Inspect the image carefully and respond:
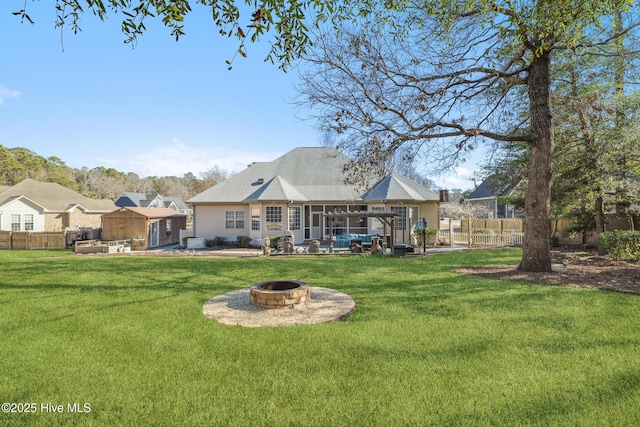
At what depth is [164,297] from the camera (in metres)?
7.19

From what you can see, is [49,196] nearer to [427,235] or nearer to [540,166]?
[427,235]

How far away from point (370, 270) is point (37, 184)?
34.8 meters

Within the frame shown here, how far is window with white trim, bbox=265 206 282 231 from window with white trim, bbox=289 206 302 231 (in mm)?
707

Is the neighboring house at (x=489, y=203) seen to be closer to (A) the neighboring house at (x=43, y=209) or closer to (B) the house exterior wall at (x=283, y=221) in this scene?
(B) the house exterior wall at (x=283, y=221)

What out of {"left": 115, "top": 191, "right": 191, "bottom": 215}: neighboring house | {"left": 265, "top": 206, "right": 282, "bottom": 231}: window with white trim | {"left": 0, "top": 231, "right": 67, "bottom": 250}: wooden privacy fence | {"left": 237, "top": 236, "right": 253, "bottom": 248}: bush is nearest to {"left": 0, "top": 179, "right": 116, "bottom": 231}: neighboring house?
{"left": 0, "top": 231, "right": 67, "bottom": 250}: wooden privacy fence

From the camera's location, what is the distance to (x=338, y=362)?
Result: 3967 millimetres

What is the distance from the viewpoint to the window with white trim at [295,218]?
818 inches

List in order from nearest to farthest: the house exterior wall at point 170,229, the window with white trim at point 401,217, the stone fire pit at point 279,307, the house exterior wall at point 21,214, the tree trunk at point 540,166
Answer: the stone fire pit at point 279,307
the tree trunk at point 540,166
the window with white trim at point 401,217
the house exterior wall at point 170,229
the house exterior wall at point 21,214

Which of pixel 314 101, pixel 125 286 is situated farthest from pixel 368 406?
pixel 314 101

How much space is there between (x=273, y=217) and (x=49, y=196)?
A: 23.7 m

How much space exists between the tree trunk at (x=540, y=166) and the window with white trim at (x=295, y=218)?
1362cm

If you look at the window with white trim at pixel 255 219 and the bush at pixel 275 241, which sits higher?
the window with white trim at pixel 255 219

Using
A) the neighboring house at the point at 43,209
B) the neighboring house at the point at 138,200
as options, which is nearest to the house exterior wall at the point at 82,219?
the neighboring house at the point at 43,209

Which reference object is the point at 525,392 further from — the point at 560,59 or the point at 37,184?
the point at 37,184
